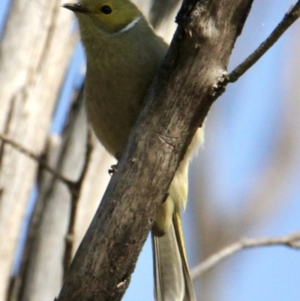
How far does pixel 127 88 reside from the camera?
3182mm

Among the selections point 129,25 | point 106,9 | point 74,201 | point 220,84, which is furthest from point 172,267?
point 220,84

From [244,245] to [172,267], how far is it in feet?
1.34

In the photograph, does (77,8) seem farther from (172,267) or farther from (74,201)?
(172,267)

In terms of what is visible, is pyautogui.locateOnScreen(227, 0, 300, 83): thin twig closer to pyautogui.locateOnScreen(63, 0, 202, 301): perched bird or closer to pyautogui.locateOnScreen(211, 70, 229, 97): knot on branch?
pyautogui.locateOnScreen(211, 70, 229, 97): knot on branch

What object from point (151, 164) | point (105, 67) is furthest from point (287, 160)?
point (151, 164)

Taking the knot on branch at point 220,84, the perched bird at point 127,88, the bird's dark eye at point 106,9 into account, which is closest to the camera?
the knot on branch at point 220,84

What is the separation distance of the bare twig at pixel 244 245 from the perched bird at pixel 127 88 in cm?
21

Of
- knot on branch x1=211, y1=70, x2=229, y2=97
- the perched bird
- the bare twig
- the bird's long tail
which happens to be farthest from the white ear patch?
knot on branch x1=211, y1=70, x2=229, y2=97

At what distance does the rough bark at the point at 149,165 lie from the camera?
7.65 feet

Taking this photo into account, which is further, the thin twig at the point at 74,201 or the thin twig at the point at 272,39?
the thin twig at the point at 74,201

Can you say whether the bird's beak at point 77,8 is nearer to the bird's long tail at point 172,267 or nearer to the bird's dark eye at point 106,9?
the bird's dark eye at point 106,9

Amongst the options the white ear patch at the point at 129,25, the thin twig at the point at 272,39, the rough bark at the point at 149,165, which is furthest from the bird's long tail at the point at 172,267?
the thin twig at the point at 272,39

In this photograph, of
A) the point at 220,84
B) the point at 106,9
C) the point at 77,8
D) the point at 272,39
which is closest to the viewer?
the point at 272,39

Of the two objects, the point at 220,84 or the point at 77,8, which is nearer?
the point at 220,84
